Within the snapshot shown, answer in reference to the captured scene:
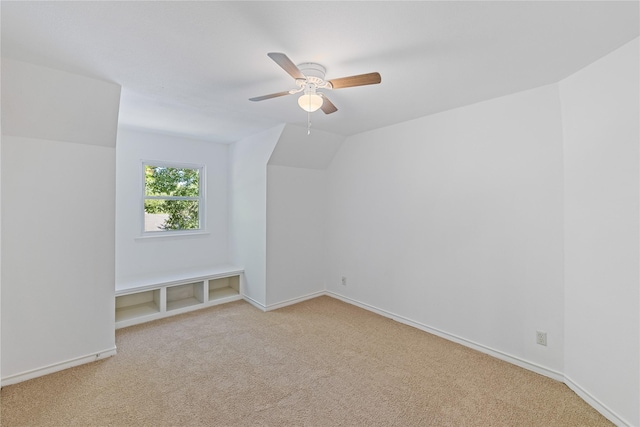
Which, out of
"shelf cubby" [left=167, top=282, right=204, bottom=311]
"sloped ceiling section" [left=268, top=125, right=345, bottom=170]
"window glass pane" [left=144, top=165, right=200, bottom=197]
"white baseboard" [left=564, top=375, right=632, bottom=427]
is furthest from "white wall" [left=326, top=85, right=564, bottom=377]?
"window glass pane" [left=144, top=165, right=200, bottom=197]

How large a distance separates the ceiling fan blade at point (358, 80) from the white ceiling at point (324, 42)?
0.19 metres

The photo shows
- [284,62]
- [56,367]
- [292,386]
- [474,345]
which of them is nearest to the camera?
[284,62]

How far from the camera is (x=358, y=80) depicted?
1704 millimetres

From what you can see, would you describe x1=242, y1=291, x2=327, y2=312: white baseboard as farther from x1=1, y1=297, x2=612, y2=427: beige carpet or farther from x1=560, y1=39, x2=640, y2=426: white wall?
x1=560, y1=39, x2=640, y2=426: white wall

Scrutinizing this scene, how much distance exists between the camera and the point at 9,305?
2.12m

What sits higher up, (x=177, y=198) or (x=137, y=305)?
(x=177, y=198)

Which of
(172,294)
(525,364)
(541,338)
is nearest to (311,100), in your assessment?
(541,338)

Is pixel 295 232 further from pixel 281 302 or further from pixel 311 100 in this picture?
pixel 311 100

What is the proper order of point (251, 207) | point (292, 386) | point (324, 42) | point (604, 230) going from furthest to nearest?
point (251, 207)
point (292, 386)
point (604, 230)
point (324, 42)

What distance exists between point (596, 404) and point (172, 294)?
440 cm

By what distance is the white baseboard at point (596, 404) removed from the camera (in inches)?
68.3

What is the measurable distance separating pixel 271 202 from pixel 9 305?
2500 millimetres

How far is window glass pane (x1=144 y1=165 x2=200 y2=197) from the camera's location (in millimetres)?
3943

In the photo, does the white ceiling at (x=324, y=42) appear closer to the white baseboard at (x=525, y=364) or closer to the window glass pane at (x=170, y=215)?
the window glass pane at (x=170, y=215)
